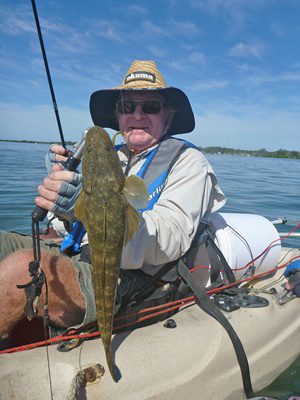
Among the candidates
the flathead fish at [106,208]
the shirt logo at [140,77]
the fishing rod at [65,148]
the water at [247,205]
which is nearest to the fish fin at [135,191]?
the flathead fish at [106,208]

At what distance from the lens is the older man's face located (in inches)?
161

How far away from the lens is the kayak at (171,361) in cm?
237

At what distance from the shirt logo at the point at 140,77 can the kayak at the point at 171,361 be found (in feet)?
9.35

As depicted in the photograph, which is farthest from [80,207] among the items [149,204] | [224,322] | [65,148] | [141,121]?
[141,121]

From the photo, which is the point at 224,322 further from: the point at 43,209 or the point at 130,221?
the point at 43,209

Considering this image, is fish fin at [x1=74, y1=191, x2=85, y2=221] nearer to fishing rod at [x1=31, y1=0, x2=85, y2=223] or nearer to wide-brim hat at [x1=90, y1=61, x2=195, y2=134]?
fishing rod at [x1=31, y1=0, x2=85, y2=223]

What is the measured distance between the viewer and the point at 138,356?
2711 millimetres

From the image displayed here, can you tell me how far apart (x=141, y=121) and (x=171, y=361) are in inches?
109

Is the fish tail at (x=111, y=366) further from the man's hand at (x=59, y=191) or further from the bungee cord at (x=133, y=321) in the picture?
the man's hand at (x=59, y=191)

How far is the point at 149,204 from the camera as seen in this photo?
3348mm

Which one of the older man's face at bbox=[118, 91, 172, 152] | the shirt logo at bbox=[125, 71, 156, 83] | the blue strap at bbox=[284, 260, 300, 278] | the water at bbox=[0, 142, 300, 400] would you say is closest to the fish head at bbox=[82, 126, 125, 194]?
the older man's face at bbox=[118, 91, 172, 152]

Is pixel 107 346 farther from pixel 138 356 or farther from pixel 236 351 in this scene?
pixel 236 351

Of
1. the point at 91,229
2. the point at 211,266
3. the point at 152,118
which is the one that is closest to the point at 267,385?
the point at 211,266

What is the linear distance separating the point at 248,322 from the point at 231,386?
667 millimetres
